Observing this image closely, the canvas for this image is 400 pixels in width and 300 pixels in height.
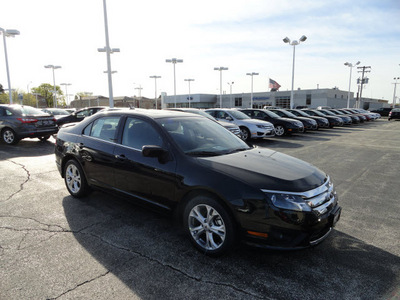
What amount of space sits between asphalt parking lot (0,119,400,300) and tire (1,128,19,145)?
6567 mm

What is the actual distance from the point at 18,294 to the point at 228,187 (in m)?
2.10

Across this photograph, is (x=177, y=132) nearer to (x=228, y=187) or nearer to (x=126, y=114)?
(x=126, y=114)

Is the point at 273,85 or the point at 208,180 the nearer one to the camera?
the point at 208,180

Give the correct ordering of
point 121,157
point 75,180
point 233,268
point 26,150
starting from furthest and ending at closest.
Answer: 1. point 26,150
2. point 75,180
3. point 121,157
4. point 233,268

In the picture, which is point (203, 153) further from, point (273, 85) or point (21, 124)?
point (273, 85)

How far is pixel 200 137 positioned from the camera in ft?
12.5

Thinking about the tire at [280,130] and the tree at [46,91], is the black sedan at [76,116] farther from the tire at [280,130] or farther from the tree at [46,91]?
the tree at [46,91]

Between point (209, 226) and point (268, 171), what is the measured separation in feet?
2.84

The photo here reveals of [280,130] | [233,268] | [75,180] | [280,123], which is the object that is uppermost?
[280,123]

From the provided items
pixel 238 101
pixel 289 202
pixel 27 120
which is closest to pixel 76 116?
pixel 27 120

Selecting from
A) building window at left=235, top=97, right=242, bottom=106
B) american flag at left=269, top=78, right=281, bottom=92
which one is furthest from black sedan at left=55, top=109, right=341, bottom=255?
building window at left=235, top=97, right=242, bottom=106

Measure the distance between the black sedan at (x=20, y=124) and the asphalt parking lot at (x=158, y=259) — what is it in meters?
6.32

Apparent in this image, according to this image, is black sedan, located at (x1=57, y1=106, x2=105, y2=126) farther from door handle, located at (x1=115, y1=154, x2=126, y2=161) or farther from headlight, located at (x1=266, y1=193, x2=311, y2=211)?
headlight, located at (x1=266, y1=193, x2=311, y2=211)

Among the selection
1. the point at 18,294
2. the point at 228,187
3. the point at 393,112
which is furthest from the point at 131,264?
the point at 393,112
